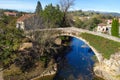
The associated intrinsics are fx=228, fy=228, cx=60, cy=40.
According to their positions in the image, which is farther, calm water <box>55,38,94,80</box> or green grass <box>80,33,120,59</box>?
green grass <box>80,33,120,59</box>

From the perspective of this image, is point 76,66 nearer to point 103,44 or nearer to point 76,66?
point 76,66

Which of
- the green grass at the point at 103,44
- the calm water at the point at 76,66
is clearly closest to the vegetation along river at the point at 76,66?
the calm water at the point at 76,66

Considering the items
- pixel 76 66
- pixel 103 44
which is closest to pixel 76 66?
pixel 76 66

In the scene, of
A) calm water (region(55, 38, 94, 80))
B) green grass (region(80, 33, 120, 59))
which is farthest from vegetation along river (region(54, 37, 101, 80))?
green grass (region(80, 33, 120, 59))

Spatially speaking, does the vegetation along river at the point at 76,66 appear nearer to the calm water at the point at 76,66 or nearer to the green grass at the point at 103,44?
the calm water at the point at 76,66

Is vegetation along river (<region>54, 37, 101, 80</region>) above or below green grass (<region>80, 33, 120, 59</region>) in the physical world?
below

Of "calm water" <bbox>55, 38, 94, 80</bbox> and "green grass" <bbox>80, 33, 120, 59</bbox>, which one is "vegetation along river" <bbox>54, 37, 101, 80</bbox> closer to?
"calm water" <bbox>55, 38, 94, 80</bbox>
